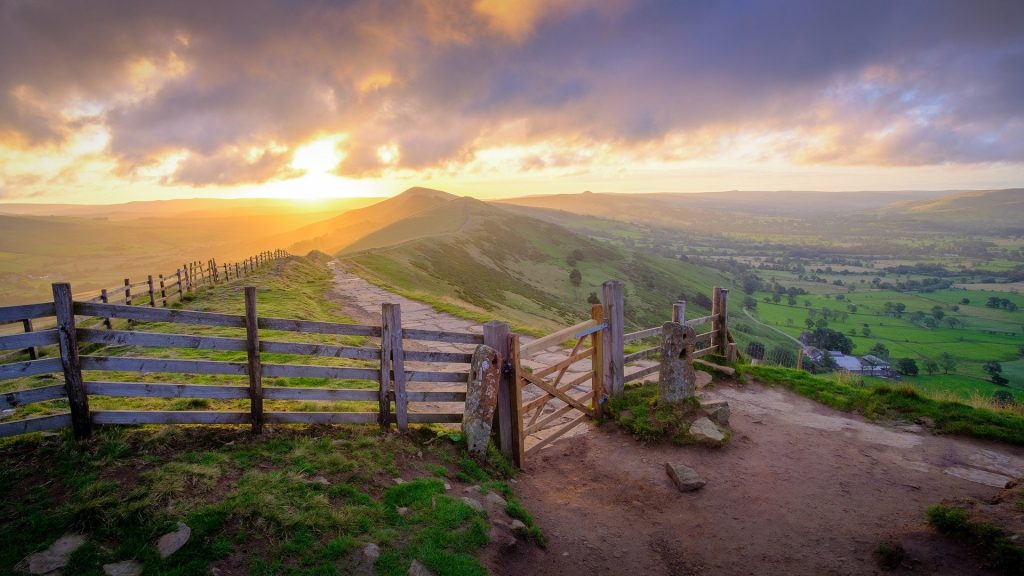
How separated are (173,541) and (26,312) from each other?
3573mm

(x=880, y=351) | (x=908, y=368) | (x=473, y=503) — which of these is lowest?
(x=880, y=351)

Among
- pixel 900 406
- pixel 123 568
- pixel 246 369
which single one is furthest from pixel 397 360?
pixel 900 406

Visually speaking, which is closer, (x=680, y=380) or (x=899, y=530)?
(x=899, y=530)

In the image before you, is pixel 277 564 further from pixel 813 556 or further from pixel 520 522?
pixel 813 556

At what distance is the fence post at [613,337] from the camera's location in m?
9.28

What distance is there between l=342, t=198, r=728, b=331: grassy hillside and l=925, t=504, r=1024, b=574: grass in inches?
555

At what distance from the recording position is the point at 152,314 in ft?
19.2

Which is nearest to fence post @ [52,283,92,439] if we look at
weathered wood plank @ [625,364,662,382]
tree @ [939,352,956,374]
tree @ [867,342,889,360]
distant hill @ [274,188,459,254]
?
weathered wood plank @ [625,364,662,382]

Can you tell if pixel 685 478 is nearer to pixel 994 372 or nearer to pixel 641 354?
pixel 641 354

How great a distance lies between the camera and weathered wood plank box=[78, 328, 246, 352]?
5.55 m

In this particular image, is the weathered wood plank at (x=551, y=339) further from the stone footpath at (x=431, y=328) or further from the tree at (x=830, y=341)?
the tree at (x=830, y=341)

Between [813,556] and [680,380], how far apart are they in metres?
3.63

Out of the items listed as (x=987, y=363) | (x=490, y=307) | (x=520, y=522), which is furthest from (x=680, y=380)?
(x=987, y=363)

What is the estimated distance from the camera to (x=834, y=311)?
81688 mm
